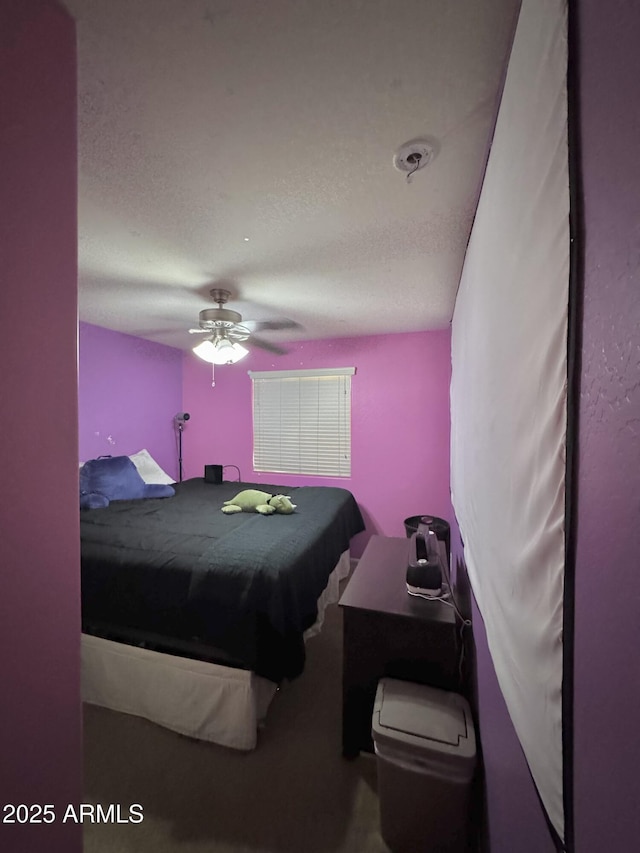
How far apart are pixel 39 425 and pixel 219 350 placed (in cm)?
174

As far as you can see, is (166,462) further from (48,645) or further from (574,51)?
(574,51)

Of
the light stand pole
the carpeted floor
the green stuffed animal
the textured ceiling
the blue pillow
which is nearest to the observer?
the textured ceiling

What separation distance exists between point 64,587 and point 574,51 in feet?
4.24

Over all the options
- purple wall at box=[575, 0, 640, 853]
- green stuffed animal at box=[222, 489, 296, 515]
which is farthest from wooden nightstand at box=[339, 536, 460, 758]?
green stuffed animal at box=[222, 489, 296, 515]

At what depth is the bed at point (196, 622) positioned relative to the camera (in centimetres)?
155

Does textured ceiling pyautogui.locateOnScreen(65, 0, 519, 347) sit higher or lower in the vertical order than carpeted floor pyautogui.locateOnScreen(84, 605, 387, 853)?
higher

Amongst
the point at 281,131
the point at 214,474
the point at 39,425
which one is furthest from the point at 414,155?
the point at 214,474

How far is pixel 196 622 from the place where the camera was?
1604 millimetres

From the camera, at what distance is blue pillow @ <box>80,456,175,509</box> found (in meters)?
2.71

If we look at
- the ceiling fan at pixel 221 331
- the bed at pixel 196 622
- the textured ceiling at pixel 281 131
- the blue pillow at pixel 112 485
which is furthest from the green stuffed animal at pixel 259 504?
the textured ceiling at pixel 281 131

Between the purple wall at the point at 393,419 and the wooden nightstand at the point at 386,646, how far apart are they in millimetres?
1969

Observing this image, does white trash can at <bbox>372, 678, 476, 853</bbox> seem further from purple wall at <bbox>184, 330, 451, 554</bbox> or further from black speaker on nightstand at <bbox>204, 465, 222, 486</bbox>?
black speaker on nightstand at <bbox>204, 465, 222, 486</bbox>

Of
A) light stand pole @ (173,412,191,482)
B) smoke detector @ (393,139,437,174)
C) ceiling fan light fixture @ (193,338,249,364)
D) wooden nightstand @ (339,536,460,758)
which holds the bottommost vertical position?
wooden nightstand @ (339,536,460,758)

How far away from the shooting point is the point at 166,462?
13.8ft
